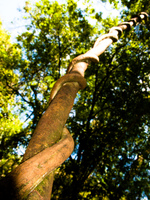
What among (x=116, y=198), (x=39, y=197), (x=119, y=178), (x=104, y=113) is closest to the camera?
(x=39, y=197)

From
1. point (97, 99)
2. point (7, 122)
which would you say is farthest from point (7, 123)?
point (97, 99)

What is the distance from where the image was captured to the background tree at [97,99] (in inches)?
198

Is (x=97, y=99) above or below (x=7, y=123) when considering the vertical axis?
above

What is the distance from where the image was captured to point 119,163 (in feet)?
17.3

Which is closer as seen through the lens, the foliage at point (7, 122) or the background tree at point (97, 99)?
the background tree at point (97, 99)

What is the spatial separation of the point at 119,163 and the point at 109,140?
95 cm

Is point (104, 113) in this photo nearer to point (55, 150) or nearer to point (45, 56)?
point (45, 56)

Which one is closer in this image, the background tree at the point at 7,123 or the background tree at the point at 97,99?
the background tree at the point at 97,99

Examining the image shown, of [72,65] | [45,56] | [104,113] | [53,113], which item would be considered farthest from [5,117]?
[53,113]

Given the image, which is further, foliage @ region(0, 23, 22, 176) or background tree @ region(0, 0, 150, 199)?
foliage @ region(0, 23, 22, 176)

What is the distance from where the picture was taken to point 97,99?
22.4ft

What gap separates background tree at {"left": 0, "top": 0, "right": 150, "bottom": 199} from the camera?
5.04 metres

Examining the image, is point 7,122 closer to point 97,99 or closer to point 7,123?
point 7,123

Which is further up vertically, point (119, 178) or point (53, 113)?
point (119, 178)
